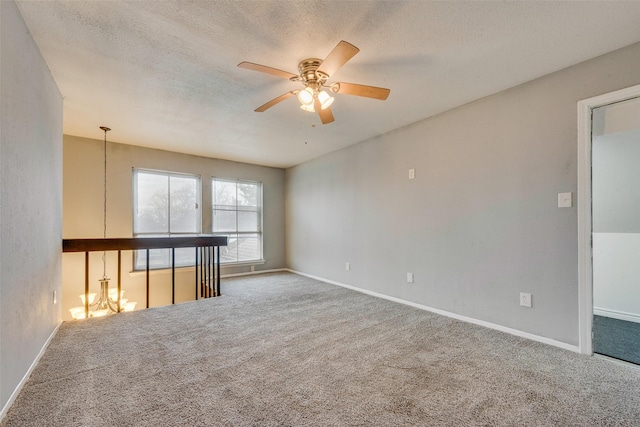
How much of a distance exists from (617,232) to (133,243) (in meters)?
5.39

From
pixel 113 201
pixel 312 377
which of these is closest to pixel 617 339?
pixel 312 377

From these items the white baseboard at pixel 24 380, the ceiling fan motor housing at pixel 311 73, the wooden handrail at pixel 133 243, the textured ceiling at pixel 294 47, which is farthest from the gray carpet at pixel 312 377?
the textured ceiling at pixel 294 47

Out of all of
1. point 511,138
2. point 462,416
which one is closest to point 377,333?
point 462,416

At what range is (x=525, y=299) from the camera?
254 cm

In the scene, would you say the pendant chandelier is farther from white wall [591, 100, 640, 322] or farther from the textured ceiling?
white wall [591, 100, 640, 322]

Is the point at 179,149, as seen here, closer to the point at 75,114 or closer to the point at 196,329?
the point at 75,114

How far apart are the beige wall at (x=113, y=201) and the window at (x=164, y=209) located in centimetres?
12

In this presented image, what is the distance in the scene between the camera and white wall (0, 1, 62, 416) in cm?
153

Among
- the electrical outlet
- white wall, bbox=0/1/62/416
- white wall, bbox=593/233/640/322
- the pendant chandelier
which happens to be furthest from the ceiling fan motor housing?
white wall, bbox=593/233/640/322

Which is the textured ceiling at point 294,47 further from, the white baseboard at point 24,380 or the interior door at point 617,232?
the white baseboard at point 24,380

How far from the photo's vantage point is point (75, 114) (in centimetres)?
333

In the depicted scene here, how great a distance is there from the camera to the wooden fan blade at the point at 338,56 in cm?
162

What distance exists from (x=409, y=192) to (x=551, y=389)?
2313 millimetres

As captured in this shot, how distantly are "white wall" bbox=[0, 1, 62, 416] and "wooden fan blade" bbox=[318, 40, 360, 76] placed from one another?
1.77 m
